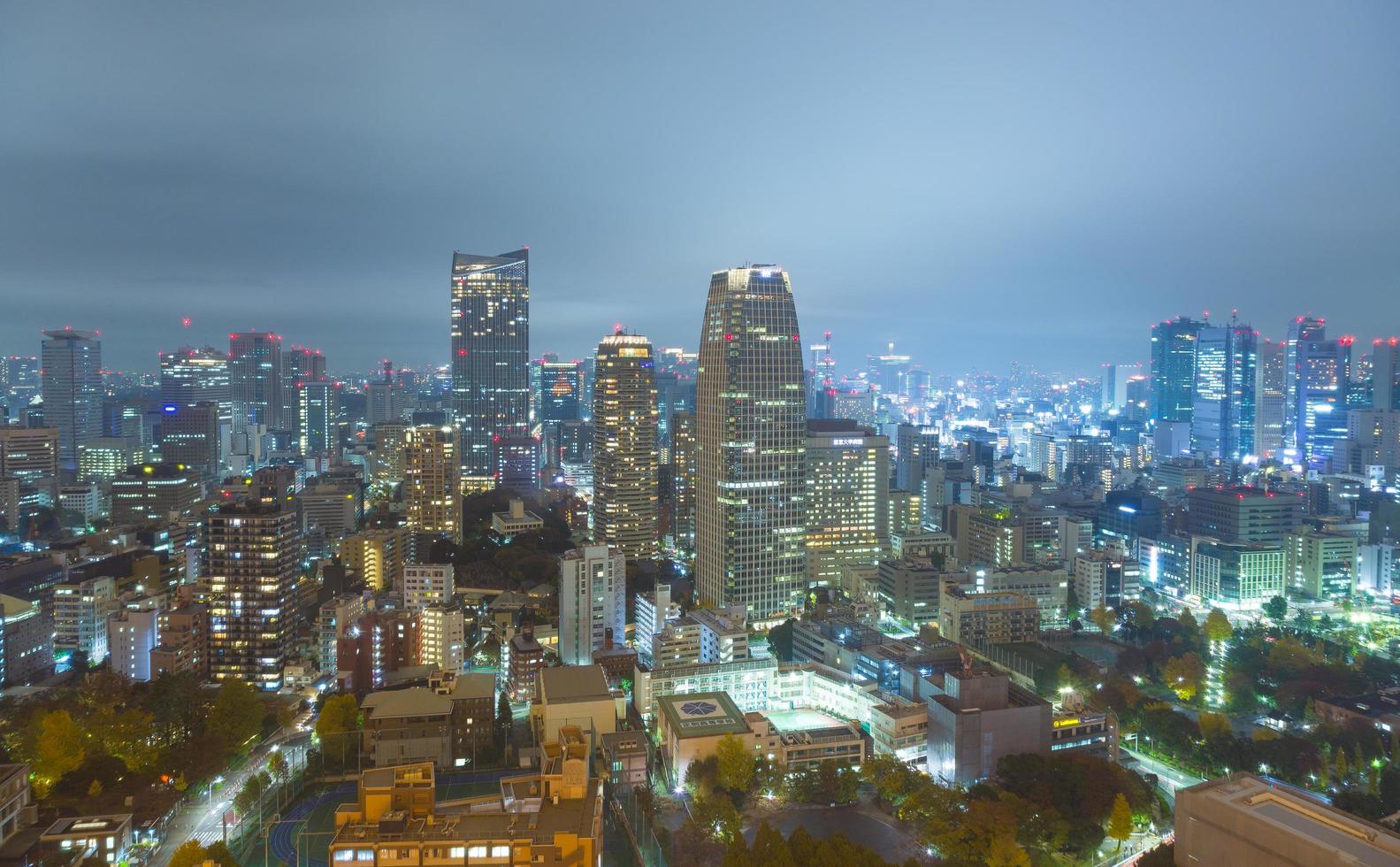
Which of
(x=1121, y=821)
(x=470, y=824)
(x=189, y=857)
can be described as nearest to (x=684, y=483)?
(x=1121, y=821)

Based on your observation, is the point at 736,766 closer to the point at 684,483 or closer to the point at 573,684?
the point at 573,684

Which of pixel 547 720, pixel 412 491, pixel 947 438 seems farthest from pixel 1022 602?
pixel 947 438

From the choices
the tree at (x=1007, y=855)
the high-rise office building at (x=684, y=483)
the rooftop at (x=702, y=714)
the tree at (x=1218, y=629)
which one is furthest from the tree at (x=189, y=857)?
the high-rise office building at (x=684, y=483)

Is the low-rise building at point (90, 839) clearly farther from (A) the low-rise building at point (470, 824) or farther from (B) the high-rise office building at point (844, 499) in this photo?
(B) the high-rise office building at point (844, 499)

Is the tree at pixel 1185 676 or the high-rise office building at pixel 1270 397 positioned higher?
the high-rise office building at pixel 1270 397

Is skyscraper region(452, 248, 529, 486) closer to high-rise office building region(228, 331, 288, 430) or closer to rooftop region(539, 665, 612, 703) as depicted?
high-rise office building region(228, 331, 288, 430)
